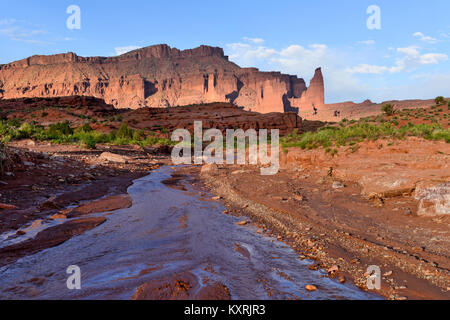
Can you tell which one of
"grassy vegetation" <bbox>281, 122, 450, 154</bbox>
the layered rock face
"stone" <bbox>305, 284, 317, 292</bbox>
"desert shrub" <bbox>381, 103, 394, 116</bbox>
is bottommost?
"stone" <bbox>305, 284, 317, 292</bbox>

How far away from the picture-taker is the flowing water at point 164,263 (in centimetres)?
355

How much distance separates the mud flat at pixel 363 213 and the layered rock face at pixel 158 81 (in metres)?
123

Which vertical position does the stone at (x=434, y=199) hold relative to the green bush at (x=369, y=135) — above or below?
below

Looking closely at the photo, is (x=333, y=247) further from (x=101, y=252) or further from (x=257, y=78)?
(x=257, y=78)

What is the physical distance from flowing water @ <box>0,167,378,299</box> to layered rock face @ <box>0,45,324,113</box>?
127 meters

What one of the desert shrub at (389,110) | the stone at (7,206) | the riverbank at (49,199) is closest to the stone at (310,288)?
the riverbank at (49,199)

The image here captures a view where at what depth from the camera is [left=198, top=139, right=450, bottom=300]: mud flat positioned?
416cm

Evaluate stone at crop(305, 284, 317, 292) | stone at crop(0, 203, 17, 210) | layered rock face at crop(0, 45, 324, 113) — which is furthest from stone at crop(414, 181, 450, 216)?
layered rock face at crop(0, 45, 324, 113)

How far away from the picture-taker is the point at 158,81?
135375 mm

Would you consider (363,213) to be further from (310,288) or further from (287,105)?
(287,105)

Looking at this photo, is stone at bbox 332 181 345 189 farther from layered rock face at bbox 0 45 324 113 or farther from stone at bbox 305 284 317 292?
layered rock face at bbox 0 45 324 113

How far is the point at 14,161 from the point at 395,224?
10.5 metres

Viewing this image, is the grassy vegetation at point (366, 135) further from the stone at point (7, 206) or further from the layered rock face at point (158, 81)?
the layered rock face at point (158, 81)

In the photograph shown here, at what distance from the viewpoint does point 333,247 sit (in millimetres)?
5012
